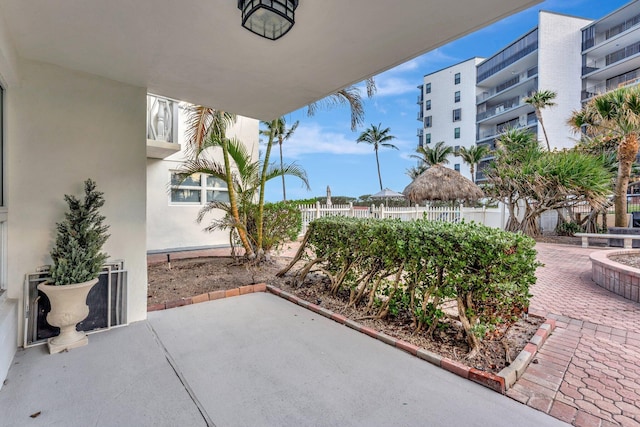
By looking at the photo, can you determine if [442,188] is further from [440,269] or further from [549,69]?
[549,69]

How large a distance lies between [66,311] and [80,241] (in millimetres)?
639

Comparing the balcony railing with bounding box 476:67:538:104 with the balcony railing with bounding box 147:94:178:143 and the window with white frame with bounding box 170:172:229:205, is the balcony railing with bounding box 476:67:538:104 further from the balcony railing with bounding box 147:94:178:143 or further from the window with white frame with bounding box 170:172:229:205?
the balcony railing with bounding box 147:94:178:143

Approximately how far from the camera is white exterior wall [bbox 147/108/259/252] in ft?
28.2

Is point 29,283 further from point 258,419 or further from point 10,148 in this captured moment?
point 258,419

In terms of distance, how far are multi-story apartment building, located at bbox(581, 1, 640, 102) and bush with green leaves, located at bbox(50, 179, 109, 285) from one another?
28972 mm

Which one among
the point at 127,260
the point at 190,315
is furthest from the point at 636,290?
the point at 127,260

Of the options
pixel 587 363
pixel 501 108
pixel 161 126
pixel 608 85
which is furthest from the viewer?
pixel 501 108

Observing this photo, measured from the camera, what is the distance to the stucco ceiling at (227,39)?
2104mm

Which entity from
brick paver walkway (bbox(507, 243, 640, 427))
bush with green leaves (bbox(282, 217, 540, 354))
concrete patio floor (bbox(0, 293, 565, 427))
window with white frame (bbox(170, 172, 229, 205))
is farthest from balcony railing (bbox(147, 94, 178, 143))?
brick paver walkway (bbox(507, 243, 640, 427))

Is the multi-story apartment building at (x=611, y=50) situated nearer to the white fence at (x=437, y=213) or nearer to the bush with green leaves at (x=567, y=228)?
the white fence at (x=437, y=213)

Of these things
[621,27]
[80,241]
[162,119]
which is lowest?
[80,241]

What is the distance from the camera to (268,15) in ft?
6.50

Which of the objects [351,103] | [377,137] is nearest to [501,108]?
[377,137]

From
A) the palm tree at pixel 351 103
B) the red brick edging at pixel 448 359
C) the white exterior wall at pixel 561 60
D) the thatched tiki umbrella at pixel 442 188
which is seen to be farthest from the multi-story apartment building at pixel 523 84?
the red brick edging at pixel 448 359
